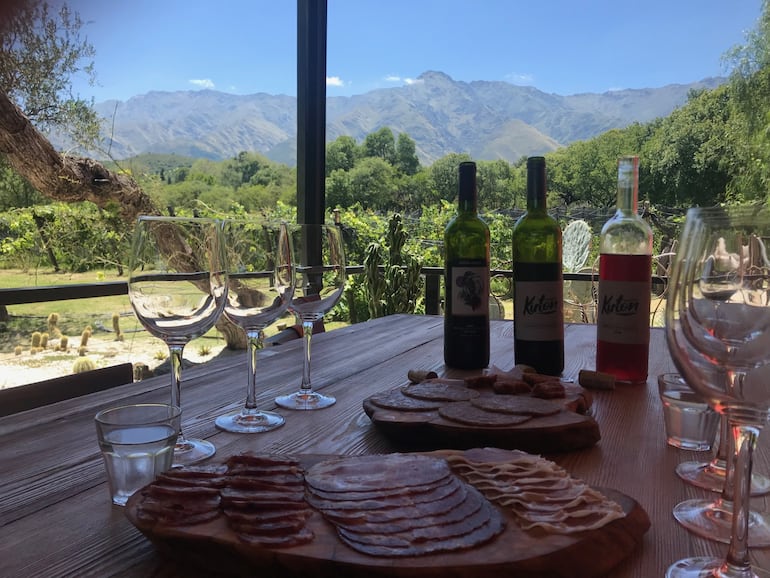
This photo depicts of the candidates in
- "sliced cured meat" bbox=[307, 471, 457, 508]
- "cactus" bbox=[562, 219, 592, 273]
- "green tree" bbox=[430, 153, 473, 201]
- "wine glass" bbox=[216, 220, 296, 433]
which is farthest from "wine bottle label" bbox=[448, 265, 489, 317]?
"green tree" bbox=[430, 153, 473, 201]

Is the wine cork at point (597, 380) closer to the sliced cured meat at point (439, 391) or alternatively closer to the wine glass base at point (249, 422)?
the sliced cured meat at point (439, 391)

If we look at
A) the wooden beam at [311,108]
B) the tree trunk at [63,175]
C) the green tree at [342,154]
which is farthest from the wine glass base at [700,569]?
the green tree at [342,154]

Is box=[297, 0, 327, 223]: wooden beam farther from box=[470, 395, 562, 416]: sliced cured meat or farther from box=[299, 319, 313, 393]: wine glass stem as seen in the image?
box=[470, 395, 562, 416]: sliced cured meat

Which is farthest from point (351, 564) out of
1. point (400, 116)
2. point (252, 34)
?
point (400, 116)

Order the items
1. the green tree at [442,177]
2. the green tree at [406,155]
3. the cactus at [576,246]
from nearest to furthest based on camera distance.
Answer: the cactus at [576,246], the green tree at [442,177], the green tree at [406,155]

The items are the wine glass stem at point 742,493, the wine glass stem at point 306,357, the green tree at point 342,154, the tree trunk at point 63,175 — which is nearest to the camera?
the wine glass stem at point 742,493

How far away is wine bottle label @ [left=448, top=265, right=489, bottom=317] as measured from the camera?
943 mm

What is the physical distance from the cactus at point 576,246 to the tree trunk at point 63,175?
274 cm

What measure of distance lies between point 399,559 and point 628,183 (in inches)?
29.4

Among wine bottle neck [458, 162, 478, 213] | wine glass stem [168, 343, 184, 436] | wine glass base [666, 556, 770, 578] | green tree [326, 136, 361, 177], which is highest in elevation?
green tree [326, 136, 361, 177]

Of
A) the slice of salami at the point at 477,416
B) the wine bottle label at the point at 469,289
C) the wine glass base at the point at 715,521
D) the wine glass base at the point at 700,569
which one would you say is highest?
the wine bottle label at the point at 469,289

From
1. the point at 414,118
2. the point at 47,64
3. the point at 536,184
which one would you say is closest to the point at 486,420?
the point at 536,184

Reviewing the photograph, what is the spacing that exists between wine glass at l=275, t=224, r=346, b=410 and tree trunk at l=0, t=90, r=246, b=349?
294cm

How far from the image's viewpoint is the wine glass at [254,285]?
69cm
